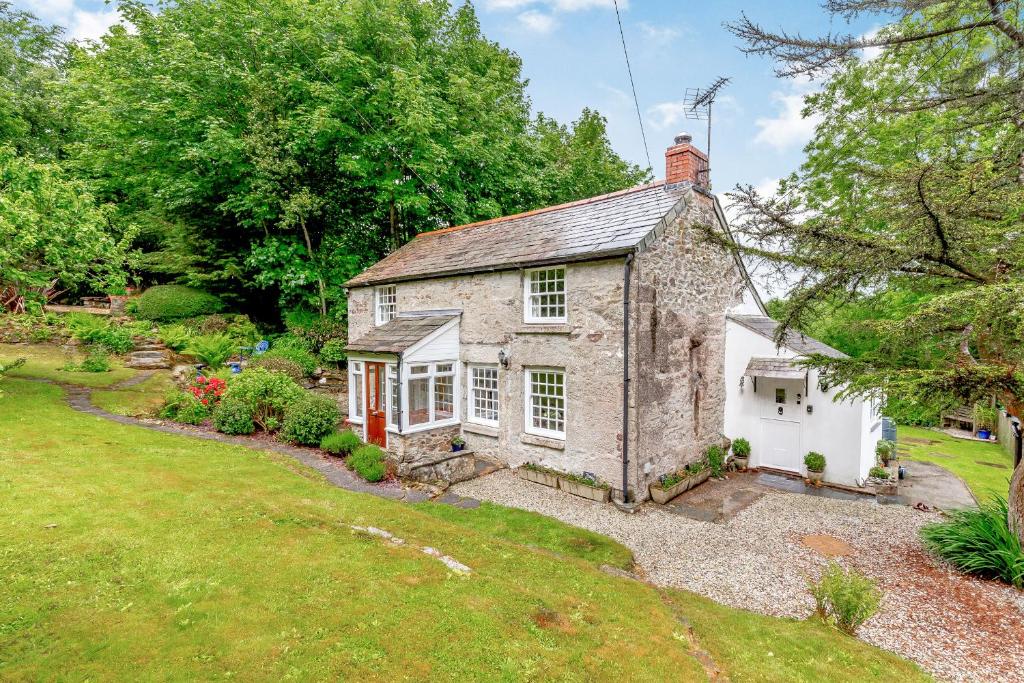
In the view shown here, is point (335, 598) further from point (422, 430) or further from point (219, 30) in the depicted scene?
point (219, 30)

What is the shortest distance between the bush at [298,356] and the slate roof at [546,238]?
406 cm

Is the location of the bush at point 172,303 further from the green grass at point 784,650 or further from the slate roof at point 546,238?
the green grass at point 784,650

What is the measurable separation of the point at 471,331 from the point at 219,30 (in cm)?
1731

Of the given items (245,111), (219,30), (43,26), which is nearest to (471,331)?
(245,111)

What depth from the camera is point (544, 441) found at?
36.9ft

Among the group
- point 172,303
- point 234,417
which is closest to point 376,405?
point 234,417

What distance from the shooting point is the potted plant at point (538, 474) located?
10.9 meters

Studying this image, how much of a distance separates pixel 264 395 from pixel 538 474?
8.81 m

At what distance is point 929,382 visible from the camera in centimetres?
616

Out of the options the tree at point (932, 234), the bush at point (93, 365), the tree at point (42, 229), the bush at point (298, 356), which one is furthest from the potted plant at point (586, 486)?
the bush at point (93, 365)

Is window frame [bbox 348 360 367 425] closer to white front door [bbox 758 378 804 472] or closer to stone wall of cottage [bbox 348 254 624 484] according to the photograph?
stone wall of cottage [bbox 348 254 624 484]

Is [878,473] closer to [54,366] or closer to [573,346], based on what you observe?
[573,346]

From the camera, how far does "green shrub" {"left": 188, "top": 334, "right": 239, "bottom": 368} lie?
17344 millimetres

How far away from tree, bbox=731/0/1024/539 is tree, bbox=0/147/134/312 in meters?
14.6
